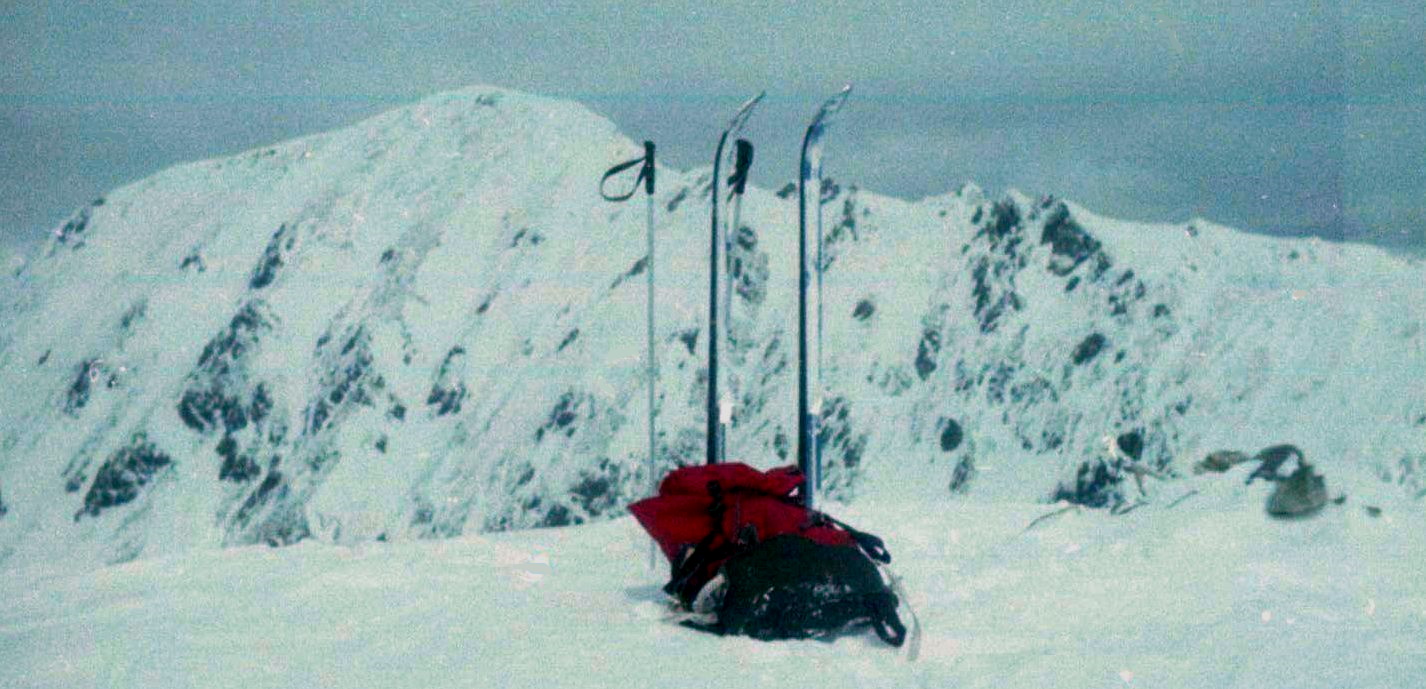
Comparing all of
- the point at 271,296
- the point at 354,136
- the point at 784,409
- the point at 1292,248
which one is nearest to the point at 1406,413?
the point at 1292,248

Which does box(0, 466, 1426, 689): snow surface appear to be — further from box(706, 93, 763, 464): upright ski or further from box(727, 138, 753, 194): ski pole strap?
box(727, 138, 753, 194): ski pole strap

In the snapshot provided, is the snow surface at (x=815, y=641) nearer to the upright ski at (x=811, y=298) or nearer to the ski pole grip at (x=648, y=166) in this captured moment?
the upright ski at (x=811, y=298)

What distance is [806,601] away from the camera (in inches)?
127

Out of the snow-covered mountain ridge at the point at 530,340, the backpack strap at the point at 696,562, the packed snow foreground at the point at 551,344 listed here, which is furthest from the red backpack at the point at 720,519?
the snow-covered mountain ridge at the point at 530,340

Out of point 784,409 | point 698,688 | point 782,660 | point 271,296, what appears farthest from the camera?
point 271,296

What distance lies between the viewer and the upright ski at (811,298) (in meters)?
5.82

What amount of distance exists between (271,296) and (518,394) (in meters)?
40.8

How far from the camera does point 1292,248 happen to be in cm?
10425

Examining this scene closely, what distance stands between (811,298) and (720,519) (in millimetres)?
2613

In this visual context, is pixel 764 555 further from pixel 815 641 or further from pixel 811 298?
pixel 811 298

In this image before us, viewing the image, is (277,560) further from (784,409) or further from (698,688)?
(784,409)

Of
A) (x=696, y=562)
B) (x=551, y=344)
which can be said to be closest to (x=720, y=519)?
(x=696, y=562)

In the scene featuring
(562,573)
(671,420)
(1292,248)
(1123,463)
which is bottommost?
(671,420)

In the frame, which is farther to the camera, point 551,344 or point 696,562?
point 551,344
